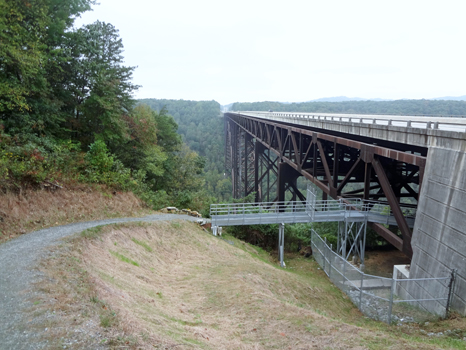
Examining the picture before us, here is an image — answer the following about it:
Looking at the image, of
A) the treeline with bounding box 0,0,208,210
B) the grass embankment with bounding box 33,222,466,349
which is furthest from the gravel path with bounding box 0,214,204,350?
the treeline with bounding box 0,0,208,210

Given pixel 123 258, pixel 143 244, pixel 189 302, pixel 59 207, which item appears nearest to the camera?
pixel 189 302

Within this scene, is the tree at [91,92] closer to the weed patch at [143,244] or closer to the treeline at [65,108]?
the treeline at [65,108]

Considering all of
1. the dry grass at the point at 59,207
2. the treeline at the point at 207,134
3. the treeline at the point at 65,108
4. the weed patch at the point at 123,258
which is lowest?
the treeline at the point at 207,134

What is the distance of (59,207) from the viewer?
13.5 meters

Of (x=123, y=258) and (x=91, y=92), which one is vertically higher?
(x=91, y=92)

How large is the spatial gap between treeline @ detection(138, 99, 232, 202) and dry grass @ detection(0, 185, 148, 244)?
69322mm

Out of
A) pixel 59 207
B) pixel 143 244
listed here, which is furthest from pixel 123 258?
pixel 59 207

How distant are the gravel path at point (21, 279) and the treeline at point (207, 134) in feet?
247

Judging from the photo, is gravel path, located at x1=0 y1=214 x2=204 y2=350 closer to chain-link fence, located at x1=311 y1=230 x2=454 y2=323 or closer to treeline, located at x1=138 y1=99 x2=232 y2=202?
chain-link fence, located at x1=311 y1=230 x2=454 y2=323

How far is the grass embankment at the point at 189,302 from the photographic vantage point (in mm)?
6180

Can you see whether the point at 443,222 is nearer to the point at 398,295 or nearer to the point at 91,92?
the point at 398,295

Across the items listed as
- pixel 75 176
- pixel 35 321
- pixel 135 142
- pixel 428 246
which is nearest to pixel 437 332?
pixel 428 246

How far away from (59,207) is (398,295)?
48.9 ft

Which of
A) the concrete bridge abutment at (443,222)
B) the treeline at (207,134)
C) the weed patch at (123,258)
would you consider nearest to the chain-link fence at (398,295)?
the concrete bridge abutment at (443,222)
